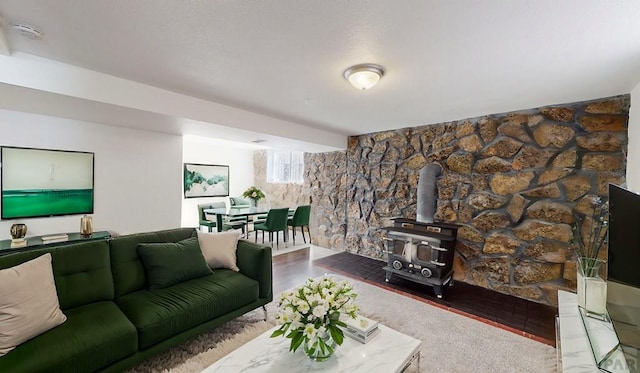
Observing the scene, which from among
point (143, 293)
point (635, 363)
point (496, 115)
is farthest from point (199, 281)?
point (496, 115)

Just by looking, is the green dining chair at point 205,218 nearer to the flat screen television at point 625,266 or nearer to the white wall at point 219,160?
the white wall at point 219,160

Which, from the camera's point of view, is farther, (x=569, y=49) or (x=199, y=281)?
(x=199, y=281)

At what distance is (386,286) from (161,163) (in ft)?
12.3

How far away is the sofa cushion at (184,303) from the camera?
1780 mm

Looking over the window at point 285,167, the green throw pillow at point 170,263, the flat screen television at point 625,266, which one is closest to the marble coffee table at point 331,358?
the green throw pillow at point 170,263

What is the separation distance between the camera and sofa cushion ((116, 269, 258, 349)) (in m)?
1.78

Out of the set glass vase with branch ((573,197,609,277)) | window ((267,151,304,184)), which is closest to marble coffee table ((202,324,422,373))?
glass vase with branch ((573,197,609,277))

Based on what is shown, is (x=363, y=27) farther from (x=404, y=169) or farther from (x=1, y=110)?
(x=1, y=110)

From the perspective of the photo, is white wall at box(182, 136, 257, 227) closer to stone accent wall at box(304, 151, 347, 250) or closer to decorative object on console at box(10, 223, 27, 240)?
stone accent wall at box(304, 151, 347, 250)

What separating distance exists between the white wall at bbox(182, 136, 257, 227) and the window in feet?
2.72

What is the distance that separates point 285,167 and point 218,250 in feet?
15.2

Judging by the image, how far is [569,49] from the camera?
180 cm

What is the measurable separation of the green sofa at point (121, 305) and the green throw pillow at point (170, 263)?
65 millimetres

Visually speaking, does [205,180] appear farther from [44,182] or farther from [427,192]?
[427,192]
